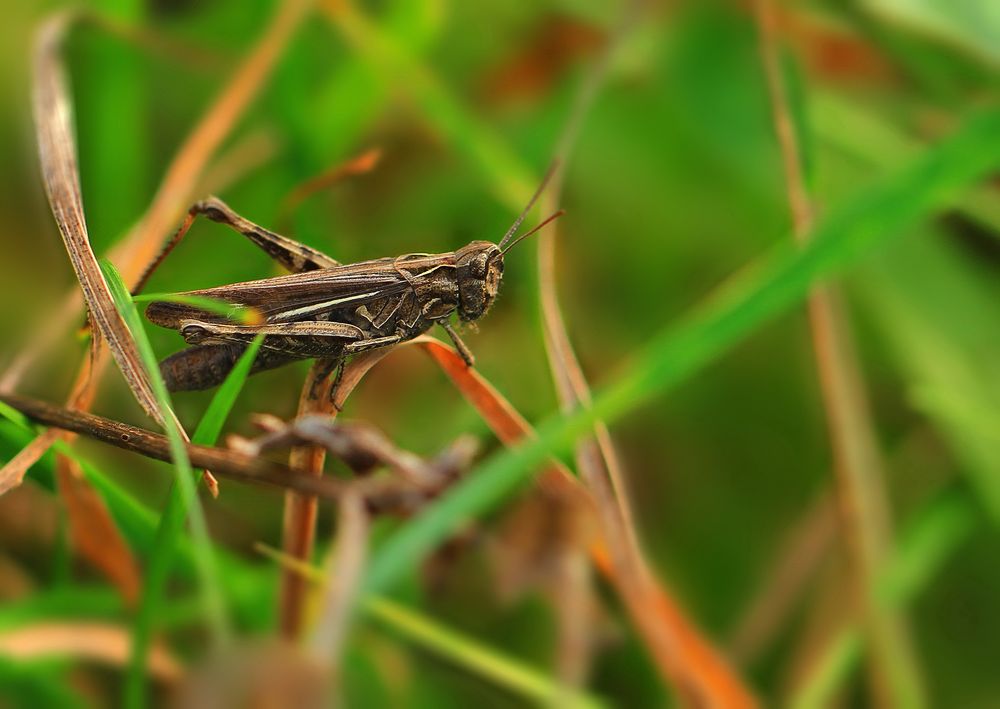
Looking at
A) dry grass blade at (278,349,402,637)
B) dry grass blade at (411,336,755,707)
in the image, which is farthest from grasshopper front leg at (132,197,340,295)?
dry grass blade at (411,336,755,707)

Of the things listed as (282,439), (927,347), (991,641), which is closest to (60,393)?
(282,439)

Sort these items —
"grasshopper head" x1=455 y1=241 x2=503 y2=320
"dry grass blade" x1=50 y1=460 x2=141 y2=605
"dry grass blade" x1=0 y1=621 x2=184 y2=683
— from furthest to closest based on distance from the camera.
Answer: "grasshopper head" x1=455 y1=241 x2=503 y2=320
"dry grass blade" x1=0 y1=621 x2=184 y2=683
"dry grass blade" x1=50 y1=460 x2=141 y2=605

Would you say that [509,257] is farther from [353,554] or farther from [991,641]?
[353,554]

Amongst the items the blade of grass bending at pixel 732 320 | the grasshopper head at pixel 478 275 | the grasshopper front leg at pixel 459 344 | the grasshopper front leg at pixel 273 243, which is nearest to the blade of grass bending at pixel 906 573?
the blade of grass bending at pixel 732 320

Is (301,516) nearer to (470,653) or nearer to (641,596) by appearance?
(470,653)

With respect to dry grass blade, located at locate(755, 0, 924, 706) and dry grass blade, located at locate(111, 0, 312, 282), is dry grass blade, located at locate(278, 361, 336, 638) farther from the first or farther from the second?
dry grass blade, located at locate(755, 0, 924, 706)

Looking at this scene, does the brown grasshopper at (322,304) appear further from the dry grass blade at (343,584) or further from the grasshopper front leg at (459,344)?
the dry grass blade at (343,584)
